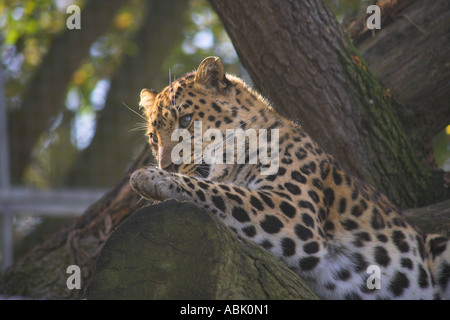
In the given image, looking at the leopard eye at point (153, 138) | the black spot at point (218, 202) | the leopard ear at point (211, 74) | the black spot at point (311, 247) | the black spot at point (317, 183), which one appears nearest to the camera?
the black spot at point (218, 202)

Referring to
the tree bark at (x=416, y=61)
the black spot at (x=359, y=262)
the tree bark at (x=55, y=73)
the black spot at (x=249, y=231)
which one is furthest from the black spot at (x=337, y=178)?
the tree bark at (x=55, y=73)

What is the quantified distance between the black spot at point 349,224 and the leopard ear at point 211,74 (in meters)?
1.50

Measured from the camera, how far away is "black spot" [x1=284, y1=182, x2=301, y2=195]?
13.1 feet

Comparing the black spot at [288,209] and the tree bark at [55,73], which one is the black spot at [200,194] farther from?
the tree bark at [55,73]

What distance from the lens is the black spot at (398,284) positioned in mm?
4055

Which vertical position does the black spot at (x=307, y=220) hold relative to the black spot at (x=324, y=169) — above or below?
below

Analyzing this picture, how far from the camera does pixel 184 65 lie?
12055 mm

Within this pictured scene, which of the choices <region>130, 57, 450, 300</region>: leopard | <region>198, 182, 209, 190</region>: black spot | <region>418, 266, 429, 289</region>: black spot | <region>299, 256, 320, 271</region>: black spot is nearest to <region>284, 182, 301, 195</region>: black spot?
<region>130, 57, 450, 300</region>: leopard

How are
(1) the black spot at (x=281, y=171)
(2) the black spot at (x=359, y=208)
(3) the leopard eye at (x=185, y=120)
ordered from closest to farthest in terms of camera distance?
(1) the black spot at (x=281, y=171)
(2) the black spot at (x=359, y=208)
(3) the leopard eye at (x=185, y=120)

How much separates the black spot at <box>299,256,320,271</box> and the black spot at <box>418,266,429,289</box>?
35.6 inches

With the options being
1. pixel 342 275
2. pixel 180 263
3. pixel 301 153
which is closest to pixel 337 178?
pixel 301 153

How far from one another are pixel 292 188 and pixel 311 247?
0.45 metres

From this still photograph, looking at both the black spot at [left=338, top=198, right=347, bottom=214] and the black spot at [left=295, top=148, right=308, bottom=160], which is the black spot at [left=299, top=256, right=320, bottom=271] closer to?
the black spot at [left=338, top=198, right=347, bottom=214]
